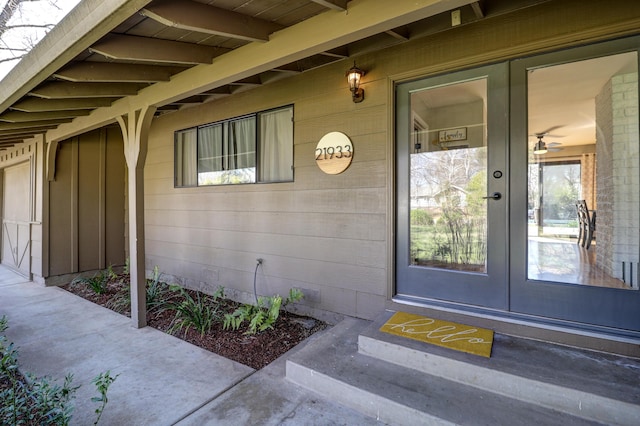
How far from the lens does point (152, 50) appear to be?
2488mm

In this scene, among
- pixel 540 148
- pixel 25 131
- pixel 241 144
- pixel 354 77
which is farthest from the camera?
pixel 25 131

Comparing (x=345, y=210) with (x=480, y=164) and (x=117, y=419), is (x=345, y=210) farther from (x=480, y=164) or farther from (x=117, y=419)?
(x=117, y=419)

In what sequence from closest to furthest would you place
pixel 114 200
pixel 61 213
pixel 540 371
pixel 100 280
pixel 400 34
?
pixel 540 371
pixel 400 34
pixel 100 280
pixel 61 213
pixel 114 200

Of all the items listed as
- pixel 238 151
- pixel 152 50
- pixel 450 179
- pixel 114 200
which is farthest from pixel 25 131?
pixel 450 179

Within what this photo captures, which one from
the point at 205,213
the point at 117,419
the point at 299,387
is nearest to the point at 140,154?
the point at 205,213

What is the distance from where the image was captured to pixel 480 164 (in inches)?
105

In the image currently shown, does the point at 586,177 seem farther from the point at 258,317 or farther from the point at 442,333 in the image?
the point at 258,317

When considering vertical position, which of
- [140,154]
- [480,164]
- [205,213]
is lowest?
[205,213]

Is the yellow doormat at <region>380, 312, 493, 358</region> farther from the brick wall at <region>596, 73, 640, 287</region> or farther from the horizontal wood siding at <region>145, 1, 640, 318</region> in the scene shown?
the brick wall at <region>596, 73, 640, 287</region>

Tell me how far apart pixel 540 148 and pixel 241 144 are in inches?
129

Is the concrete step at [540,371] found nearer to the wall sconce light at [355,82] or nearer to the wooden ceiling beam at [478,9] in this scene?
the wall sconce light at [355,82]

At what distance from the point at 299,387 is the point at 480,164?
2.21 meters

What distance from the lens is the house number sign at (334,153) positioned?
3.21 meters

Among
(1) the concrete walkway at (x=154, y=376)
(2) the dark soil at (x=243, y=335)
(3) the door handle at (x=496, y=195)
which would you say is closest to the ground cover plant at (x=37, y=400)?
(1) the concrete walkway at (x=154, y=376)
